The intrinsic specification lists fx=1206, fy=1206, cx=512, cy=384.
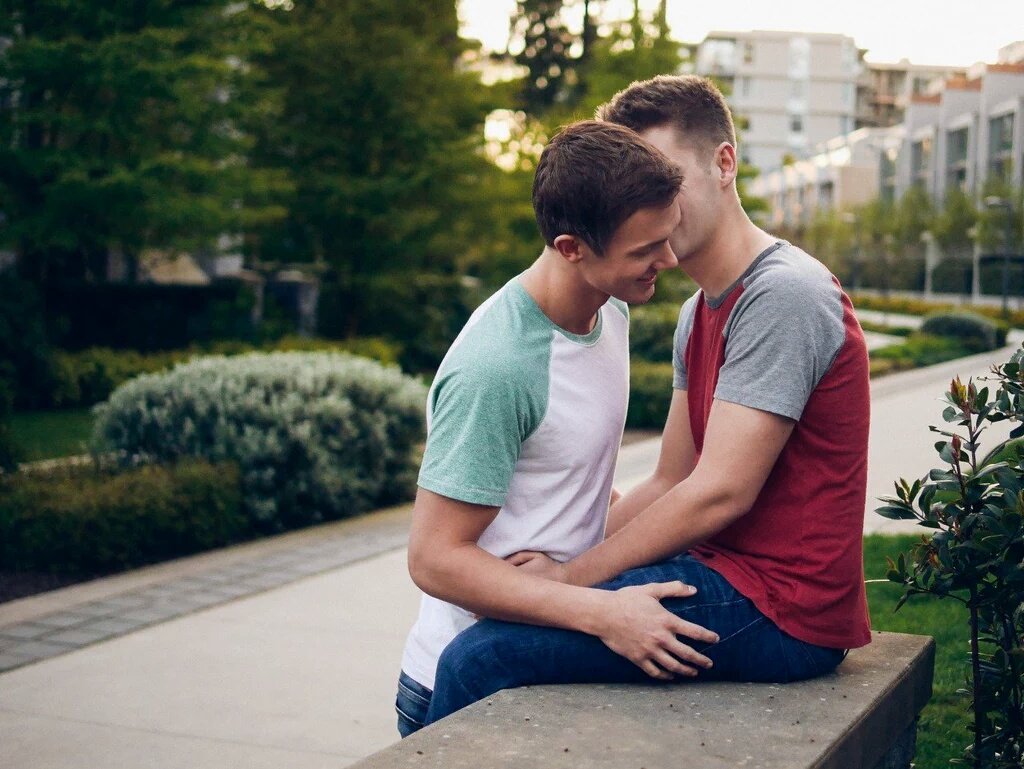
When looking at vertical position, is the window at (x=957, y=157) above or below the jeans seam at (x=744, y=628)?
above

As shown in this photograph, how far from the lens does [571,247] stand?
97.5 inches

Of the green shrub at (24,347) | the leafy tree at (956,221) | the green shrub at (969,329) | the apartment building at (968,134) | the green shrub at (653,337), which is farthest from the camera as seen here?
the apartment building at (968,134)

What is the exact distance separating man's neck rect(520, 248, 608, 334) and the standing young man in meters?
0.29

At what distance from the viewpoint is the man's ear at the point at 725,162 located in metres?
2.68

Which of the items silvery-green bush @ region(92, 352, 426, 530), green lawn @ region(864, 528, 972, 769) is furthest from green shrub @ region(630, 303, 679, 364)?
green lawn @ region(864, 528, 972, 769)

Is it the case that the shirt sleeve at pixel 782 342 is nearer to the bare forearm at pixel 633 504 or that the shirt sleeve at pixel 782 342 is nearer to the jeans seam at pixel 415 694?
the bare forearm at pixel 633 504

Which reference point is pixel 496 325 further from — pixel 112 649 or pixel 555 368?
pixel 112 649

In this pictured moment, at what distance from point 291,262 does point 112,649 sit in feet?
60.5

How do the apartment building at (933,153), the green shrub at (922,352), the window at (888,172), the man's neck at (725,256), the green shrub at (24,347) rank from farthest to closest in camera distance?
the window at (888,172)
the apartment building at (933,153)
the green shrub at (922,352)
the green shrub at (24,347)
the man's neck at (725,256)

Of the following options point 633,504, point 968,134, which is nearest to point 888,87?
point 968,134

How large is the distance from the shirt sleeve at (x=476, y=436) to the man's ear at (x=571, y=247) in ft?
0.92

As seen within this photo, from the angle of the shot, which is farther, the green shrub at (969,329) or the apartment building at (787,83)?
the apartment building at (787,83)

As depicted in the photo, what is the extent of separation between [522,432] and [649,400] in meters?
12.4

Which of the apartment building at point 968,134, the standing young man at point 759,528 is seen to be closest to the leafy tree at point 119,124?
the standing young man at point 759,528
